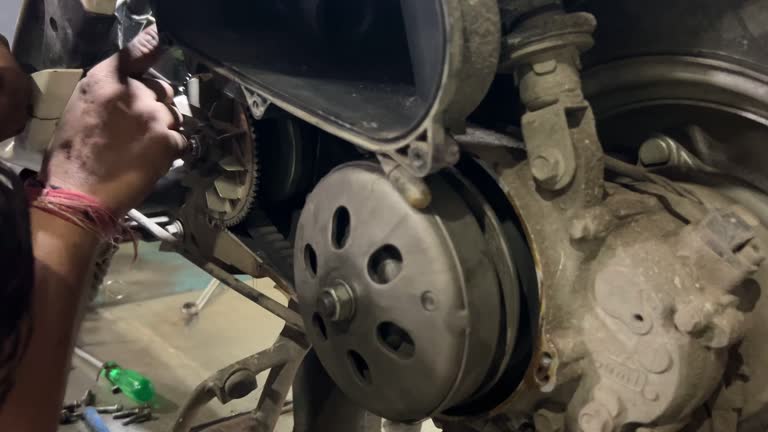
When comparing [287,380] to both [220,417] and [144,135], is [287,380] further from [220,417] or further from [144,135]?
[220,417]

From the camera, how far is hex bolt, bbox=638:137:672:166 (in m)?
0.64

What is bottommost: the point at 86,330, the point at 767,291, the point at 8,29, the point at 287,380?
the point at 86,330

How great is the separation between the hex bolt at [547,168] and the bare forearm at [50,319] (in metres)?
0.41

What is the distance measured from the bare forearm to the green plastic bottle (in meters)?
1.05

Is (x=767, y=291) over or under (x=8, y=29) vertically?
over

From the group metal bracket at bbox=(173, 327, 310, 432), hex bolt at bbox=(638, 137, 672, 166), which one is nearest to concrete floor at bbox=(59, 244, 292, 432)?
metal bracket at bbox=(173, 327, 310, 432)

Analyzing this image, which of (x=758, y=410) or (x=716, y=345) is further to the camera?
(x=758, y=410)

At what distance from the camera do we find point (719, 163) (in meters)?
0.62

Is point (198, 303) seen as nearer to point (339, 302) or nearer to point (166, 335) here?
point (166, 335)

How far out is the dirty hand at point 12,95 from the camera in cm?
66

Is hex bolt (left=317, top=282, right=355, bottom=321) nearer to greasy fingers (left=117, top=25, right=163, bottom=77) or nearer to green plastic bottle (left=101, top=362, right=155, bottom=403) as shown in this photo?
greasy fingers (left=117, top=25, right=163, bottom=77)

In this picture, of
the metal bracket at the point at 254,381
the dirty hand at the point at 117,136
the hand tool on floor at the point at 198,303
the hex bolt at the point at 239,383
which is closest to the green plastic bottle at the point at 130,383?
the hand tool on floor at the point at 198,303

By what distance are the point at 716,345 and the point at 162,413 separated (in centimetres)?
138

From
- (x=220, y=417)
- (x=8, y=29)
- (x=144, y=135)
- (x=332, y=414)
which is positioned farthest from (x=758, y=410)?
(x=8, y=29)
